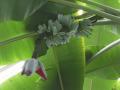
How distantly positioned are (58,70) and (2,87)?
0.23 meters

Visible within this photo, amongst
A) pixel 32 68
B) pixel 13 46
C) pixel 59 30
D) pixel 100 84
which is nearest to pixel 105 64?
pixel 100 84

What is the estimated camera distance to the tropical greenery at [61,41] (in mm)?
924

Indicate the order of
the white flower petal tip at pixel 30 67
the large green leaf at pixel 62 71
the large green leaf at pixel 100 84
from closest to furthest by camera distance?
the white flower petal tip at pixel 30 67 → the large green leaf at pixel 62 71 → the large green leaf at pixel 100 84

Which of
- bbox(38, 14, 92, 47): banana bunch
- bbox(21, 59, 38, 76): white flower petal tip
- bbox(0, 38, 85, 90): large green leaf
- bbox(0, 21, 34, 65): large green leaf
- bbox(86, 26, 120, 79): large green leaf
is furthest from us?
bbox(86, 26, 120, 79): large green leaf

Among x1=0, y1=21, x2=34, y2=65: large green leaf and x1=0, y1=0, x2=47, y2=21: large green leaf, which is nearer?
x1=0, y1=0, x2=47, y2=21: large green leaf

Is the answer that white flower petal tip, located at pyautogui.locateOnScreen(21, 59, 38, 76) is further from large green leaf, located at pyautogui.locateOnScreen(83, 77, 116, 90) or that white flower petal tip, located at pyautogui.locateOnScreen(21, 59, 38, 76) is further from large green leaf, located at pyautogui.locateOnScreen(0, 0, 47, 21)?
large green leaf, located at pyautogui.locateOnScreen(83, 77, 116, 90)

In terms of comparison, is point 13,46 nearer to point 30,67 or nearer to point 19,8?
point 19,8

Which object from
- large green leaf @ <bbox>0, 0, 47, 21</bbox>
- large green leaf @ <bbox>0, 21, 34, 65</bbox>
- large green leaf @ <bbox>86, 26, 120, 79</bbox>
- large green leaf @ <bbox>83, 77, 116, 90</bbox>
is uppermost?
large green leaf @ <bbox>0, 0, 47, 21</bbox>

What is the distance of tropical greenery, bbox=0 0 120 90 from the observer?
0.92 meters

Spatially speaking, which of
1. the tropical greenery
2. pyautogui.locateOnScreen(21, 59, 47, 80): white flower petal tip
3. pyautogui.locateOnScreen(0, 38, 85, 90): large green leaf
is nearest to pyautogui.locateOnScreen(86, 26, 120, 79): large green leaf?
the tropical greenery

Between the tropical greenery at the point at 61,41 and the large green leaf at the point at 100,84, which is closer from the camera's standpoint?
the tropical greenery at the point at 61,41

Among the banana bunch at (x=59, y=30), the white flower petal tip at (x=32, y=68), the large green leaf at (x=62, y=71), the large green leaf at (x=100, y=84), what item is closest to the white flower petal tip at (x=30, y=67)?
the white flower petal tip at (x=32, y=68)

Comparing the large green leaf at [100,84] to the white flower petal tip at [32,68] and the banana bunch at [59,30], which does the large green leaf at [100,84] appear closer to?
the banana bunch at [59,30]

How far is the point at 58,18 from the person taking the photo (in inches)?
36.6
